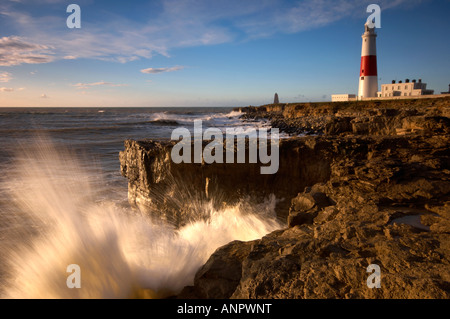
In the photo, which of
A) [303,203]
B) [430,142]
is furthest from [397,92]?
[303,203]

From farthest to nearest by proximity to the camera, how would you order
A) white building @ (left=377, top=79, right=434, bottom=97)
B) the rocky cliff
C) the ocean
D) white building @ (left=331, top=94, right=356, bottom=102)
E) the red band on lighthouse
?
1. white building @ (left=377, top=79, right=434, bottom=97)
2. white building @ (left=331, top=94, right=356, bottom=102)
3. the red band on lighthouse
4. the ocean
5. the rocky cliff

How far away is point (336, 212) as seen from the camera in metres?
3.37

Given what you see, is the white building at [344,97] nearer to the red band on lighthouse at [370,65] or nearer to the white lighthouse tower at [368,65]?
the white lighthouse tower at [368,65]

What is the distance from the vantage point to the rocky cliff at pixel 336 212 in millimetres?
2164

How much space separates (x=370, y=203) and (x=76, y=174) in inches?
416

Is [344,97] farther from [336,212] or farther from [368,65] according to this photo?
[336,212]

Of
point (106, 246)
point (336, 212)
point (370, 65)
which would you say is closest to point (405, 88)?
point (370, 65)

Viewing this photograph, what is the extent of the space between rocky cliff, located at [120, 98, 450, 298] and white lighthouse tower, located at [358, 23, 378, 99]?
28.5 m

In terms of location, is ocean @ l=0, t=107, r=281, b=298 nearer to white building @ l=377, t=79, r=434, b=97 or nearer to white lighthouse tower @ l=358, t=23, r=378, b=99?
white lighthouse tower @ l=358, t=23, r=378, b=99

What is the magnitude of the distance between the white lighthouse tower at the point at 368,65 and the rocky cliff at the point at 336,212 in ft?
93.4

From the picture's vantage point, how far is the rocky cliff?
2.16 metres

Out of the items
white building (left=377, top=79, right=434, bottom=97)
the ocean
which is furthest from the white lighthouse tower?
the ocean

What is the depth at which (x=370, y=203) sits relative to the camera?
11.0 ft

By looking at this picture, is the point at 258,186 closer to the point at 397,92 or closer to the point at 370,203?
the point at 370,203
